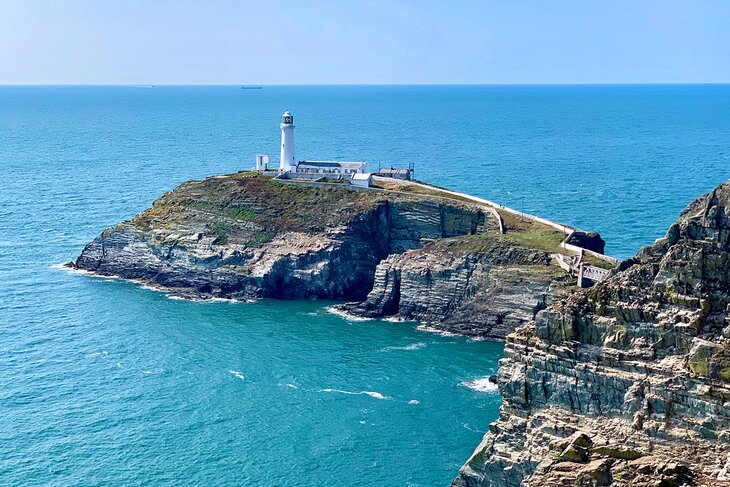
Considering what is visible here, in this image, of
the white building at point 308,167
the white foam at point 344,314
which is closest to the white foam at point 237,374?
the white foam at point 344,314

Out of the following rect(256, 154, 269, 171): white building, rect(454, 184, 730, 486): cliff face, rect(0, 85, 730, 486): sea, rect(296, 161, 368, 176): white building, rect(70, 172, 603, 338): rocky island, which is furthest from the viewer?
rect(256, 154, 269, 171): white building

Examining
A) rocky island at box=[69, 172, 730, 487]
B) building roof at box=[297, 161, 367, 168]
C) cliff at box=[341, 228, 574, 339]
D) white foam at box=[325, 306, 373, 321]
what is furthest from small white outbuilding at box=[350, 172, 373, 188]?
white foam at box=[325, 306, 373, 321]

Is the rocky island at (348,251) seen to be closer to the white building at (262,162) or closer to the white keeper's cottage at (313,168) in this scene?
the white keeper's cottage at (313,168)

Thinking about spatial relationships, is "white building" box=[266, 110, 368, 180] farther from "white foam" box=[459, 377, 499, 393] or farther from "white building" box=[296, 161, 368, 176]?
"white foam" box=[459, 377, 499, 393]

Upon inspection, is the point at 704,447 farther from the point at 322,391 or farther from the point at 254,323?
the point at 254,323

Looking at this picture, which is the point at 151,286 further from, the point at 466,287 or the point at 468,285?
the point at 468,285

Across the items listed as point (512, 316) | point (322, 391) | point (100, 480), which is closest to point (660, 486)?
point (100, 480)
